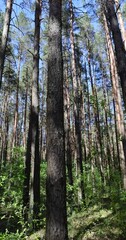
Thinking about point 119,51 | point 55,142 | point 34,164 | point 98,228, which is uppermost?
point 119,51

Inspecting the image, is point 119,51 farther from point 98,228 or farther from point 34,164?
point 98,228

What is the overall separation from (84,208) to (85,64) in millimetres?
17488

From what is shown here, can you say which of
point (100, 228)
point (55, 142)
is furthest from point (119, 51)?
point (100, 228)

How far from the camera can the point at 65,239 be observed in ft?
11.0

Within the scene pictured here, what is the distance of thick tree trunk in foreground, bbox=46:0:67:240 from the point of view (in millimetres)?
3389

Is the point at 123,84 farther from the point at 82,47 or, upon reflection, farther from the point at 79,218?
the point at 82,47

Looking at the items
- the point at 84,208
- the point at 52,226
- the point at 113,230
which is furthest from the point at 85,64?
the point at 52,226

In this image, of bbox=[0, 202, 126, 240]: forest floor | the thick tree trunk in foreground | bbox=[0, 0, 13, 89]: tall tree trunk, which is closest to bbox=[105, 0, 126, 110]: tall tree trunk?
the thick tree trunk in foreground

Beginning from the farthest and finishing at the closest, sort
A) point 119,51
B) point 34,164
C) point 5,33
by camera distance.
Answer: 1. point 5,33
2. point 34,164
3. point 119,51

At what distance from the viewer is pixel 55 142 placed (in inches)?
148

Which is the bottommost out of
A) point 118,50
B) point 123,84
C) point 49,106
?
point 49,106

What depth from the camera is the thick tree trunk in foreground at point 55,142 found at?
133 inches

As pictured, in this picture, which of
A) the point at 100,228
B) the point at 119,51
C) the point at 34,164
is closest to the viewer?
the point at 100,228

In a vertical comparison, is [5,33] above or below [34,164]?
above
